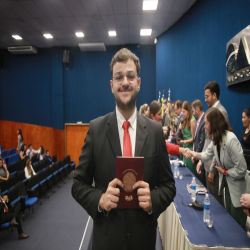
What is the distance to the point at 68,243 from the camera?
11.9 feet

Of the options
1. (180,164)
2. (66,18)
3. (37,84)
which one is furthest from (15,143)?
(180,164)

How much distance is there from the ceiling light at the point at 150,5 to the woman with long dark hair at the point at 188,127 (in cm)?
331

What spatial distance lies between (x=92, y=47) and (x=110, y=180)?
8886 mm

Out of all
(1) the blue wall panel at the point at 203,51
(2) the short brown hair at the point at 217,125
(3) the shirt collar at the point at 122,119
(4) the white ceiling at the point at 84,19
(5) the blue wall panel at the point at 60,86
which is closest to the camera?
(3) the shirt collar at the point at 122,119

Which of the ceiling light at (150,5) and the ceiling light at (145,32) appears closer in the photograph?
the ceiling light at (150,5)

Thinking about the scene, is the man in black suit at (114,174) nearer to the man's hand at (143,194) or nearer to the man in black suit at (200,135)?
the man's hand at (143,194)

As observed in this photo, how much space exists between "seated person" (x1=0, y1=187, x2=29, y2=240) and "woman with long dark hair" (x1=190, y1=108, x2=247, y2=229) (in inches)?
137

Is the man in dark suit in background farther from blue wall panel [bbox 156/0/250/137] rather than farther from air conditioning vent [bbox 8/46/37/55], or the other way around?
air conditioning vent [bbox 8/46/37/55]

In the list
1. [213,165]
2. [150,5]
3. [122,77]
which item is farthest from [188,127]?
[150,5]

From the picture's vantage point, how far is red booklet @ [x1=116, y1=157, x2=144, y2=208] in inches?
38.2

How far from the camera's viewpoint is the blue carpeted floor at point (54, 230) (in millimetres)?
3570

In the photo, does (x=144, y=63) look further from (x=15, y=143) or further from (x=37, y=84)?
(x=15, y=143)

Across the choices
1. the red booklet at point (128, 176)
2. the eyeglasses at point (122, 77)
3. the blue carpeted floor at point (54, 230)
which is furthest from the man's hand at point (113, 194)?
the blue carpeted floor at point (54, 230)

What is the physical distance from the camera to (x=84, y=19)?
664 cm
